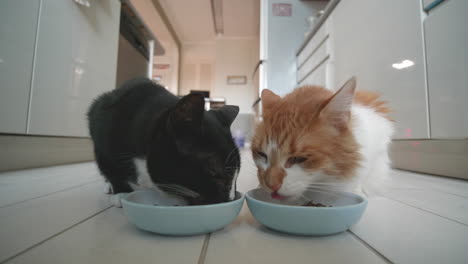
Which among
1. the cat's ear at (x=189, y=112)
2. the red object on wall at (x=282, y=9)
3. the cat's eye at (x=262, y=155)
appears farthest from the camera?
the red object on wall at (x=282, y=9)

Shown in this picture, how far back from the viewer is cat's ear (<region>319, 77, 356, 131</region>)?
590 mm

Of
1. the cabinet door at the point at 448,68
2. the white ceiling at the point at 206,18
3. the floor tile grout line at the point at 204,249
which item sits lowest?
the floor tile grout line at the point at 204,249

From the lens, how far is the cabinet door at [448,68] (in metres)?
1.05

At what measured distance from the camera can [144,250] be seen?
42cm

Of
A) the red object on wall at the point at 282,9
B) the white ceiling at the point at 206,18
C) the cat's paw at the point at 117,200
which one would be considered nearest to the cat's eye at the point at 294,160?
the cat's paw at the point at 117,200

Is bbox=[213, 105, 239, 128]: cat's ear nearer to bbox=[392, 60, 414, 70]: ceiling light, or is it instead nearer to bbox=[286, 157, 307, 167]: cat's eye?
bbox=[286, 157, 307, 167]: cat's eye

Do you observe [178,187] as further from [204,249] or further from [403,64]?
[403,64]

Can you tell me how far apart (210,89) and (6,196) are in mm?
7154

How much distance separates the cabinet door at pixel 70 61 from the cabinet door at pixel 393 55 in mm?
2014

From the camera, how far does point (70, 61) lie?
1.52 m

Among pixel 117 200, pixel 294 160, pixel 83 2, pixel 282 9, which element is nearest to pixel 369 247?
pixel 294 160

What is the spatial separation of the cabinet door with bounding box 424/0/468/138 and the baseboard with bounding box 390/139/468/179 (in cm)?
9

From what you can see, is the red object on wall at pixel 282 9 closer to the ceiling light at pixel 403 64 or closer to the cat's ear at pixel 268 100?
the ceiling light at pixel 403 64

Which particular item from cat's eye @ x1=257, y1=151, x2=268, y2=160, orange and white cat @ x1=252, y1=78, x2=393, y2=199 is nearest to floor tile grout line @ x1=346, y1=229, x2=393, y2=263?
orange and white cat @ x1=252, y1=78, x2=393, y2=199
